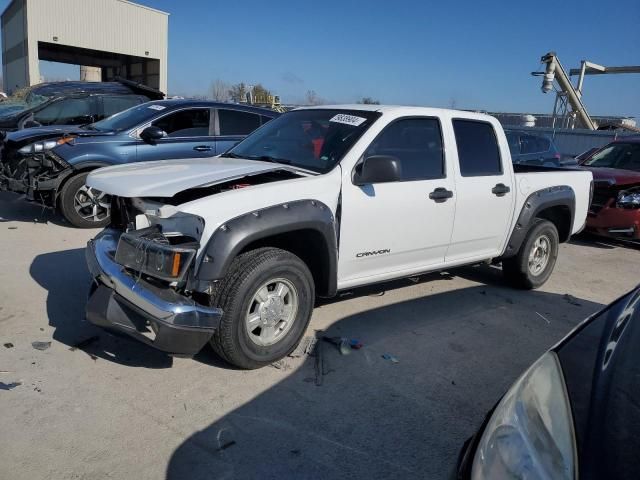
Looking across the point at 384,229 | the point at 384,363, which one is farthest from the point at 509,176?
the point at 384,363

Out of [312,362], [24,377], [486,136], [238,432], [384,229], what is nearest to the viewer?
[238,432]

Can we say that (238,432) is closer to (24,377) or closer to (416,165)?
(24,377)

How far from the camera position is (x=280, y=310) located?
3643 millimetres

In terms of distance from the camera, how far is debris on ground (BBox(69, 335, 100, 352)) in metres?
3.78

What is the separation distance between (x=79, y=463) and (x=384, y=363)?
6.92 ft

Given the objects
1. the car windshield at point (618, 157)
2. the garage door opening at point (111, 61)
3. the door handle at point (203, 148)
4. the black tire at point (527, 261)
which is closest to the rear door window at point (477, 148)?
the black tire at point (527, 261)

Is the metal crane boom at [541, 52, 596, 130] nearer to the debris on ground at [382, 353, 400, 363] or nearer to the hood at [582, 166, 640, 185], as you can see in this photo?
the hood at [582, 166, 640, 185]

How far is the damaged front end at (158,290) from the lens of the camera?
3.04 m

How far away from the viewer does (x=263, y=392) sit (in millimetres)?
3361

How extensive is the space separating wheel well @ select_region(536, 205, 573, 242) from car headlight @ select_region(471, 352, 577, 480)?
446 cm

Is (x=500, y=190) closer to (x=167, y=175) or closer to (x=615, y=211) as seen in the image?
(x=167, y=175)

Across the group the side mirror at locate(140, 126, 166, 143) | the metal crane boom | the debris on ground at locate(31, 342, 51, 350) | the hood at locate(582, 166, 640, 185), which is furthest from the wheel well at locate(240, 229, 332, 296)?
the metal crane boom

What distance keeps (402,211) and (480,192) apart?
3.54 ft

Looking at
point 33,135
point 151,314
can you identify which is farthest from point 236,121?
point 151,314
